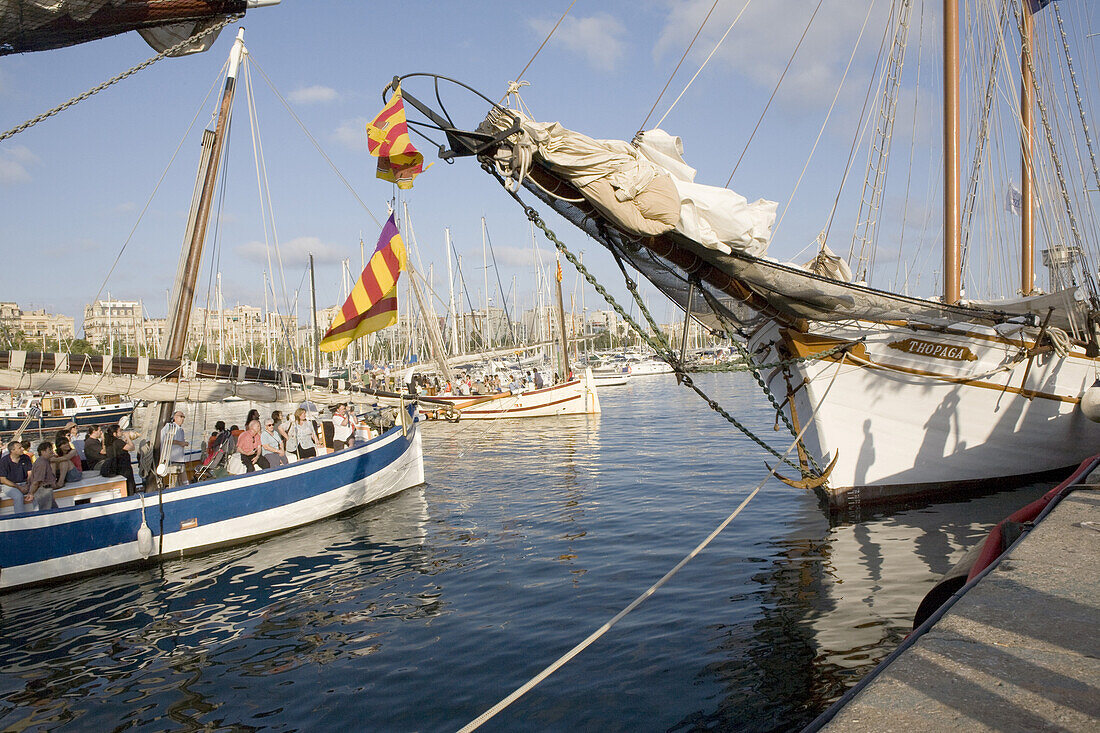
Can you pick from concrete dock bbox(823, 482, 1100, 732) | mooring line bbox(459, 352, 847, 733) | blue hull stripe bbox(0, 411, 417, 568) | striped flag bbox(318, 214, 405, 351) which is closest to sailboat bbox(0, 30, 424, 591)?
blue hull stripe bbox(0, 411, 417, 568)

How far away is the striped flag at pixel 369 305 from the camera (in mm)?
15148

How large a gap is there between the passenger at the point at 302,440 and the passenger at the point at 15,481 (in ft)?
14.8

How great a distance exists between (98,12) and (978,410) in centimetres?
1228

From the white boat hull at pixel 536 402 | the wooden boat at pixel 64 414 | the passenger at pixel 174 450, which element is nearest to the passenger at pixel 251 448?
the passenger at pixel 174 450

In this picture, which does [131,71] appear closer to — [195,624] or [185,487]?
[195,624]

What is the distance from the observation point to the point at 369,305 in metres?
15.4

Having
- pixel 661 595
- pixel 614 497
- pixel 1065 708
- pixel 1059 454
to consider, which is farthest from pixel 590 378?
pixel 1065 708

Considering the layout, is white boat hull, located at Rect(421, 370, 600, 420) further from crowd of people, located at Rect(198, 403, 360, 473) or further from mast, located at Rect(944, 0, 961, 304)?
mast, located at Rect(944, 0, 961, 304)

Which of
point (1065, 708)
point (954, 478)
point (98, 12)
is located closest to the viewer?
point (1065, 708)

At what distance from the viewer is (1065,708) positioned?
2555 millimetres

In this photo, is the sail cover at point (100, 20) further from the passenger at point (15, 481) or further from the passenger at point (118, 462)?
the passenger at point (118, 462)

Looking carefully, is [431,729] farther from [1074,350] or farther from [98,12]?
[1074,350]

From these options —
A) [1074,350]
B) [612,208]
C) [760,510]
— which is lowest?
[760,510]

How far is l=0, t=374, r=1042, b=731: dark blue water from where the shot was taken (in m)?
6.12
